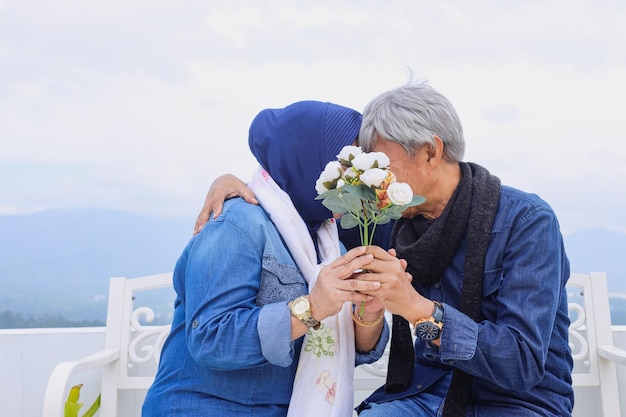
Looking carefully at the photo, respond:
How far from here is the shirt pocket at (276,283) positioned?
1780 mm

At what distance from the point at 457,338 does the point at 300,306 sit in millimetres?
393

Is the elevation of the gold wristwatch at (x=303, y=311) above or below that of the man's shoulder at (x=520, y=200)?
below

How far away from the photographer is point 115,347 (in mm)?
2719

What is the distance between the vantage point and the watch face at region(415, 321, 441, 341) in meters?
1.68

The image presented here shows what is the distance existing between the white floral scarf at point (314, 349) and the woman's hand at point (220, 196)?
0.04m

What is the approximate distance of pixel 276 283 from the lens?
5.89 feet

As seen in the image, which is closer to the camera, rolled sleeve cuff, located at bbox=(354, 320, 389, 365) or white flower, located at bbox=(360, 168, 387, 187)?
white flower, located at bbox=(360, 168, 387, 187)

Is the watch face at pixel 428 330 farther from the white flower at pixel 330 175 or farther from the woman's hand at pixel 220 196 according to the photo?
the woman's hand at pixel 220 196

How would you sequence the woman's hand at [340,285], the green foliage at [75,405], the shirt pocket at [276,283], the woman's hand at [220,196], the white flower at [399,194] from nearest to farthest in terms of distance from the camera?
the white flower at [399,194] < the woman's hand at [340,285] < the shirt pocket at [276,283] < the woman's hand at [220,196] < the green foliage at [75,405]

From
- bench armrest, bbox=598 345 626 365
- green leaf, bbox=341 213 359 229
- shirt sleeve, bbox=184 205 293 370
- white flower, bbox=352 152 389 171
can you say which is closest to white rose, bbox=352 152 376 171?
white flower, bbox=352 152 389 171

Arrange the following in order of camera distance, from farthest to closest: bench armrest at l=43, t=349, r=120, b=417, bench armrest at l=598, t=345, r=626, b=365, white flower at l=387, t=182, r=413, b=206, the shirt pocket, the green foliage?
the green foliage, bench armrest at l=598, t=345, r=626, b=365, bench armrest at l=43, t=349, r=120, b=417, the shirt pocket, white flower at l=387, t=182, r=413, b=206

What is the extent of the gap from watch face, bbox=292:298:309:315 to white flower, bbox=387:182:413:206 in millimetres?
341

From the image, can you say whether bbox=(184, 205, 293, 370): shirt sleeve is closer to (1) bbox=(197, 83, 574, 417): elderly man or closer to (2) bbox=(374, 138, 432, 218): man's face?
(1) bbox=(197, 83, 574, 417): elderly man

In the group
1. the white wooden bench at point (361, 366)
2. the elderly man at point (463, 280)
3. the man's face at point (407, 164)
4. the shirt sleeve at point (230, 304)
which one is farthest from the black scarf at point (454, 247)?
the white wooden bench at point (361, 366)
